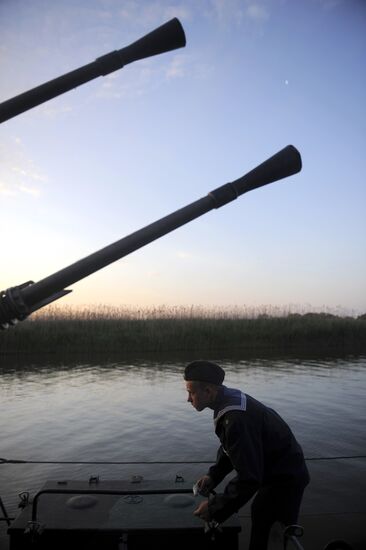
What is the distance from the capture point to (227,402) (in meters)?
2.97

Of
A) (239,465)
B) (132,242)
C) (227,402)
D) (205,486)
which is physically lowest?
(205,486)

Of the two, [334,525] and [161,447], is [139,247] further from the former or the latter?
[161,447]

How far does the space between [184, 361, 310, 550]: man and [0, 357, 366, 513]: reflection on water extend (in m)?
Result: 5.50

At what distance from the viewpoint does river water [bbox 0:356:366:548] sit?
9.52m

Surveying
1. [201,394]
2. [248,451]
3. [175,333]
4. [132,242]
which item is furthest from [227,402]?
[175,333]

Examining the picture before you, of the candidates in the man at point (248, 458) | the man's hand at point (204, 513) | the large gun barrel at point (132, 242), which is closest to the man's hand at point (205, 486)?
the man at point (248, 458)

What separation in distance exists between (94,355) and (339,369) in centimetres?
1455

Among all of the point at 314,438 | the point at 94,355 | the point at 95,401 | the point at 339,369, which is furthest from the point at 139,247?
the point at 94,355

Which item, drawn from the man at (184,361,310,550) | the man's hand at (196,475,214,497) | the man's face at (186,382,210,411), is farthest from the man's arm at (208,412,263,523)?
the man's hand at (196,475,214,497)

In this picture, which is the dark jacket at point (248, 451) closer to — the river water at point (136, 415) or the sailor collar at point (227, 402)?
Result: the sailor collar at point (227, 402)

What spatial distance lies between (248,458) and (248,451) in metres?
0.04

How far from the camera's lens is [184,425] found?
12.5 meters

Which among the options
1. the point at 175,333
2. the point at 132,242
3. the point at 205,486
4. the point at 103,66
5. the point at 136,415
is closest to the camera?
the point at 132,242

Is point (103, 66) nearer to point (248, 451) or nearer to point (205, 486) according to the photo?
point (248, 451)
